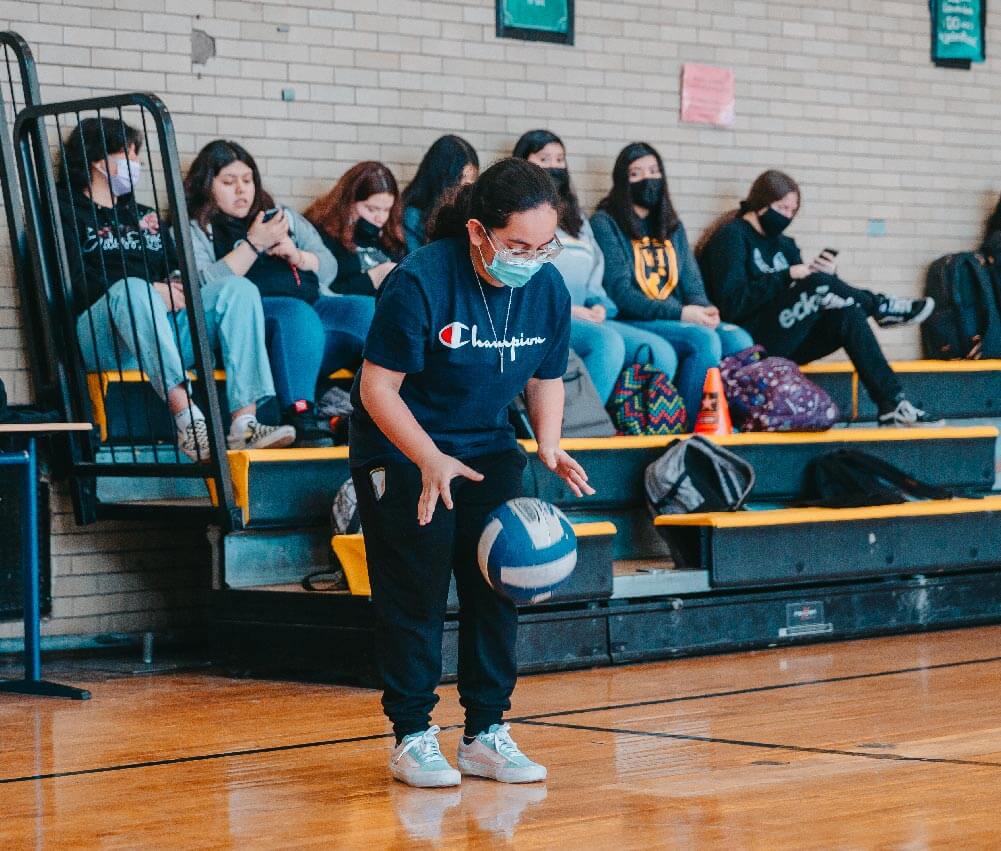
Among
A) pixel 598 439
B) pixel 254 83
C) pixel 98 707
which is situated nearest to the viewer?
pixel 98 707

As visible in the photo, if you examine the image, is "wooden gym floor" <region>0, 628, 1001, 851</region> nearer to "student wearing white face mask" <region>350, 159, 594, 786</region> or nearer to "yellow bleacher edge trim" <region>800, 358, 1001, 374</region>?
"student wearing white face mask" <region>350, 159, 594, 786</region>

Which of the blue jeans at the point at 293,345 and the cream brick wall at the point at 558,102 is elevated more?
the cream brick wall at the point at 558,102

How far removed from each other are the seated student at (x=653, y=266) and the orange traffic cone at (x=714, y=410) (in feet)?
0.80

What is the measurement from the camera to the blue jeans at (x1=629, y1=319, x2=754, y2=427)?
6.35 metres

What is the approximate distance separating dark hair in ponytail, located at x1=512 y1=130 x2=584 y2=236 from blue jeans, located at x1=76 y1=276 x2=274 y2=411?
4.35ft

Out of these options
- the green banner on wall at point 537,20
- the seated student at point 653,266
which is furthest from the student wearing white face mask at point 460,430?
the green banner on wall at point 537,20

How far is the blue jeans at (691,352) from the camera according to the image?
635cm

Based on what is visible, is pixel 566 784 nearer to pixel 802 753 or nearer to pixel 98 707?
pixel 802 753

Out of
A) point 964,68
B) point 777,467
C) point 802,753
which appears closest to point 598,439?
point 777,467

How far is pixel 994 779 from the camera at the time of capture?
3.24 meters

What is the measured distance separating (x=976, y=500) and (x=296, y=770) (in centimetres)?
328

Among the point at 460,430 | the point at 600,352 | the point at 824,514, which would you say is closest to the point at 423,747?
the point at 460,430

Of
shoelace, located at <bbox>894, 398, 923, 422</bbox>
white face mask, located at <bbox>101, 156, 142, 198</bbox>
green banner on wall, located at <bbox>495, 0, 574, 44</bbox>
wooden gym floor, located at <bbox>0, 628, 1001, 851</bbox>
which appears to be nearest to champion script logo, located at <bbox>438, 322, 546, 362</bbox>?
wooden gym floor, located at <bbox>0, 628, 1001, 851</bbox>

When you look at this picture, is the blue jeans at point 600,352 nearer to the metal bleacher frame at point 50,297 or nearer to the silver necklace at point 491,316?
the metal bleacher frame at point 50,297
